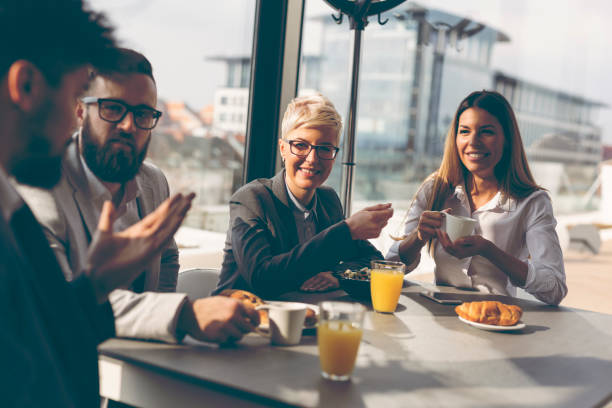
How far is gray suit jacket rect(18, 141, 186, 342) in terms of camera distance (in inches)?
40.7

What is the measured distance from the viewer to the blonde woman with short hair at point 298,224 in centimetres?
146

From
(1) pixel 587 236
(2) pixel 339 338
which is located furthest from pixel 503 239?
(1) pixel 587 236

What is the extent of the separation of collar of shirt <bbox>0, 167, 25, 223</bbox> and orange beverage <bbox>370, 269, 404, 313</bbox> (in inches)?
34.4

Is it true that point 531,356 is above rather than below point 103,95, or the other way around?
below

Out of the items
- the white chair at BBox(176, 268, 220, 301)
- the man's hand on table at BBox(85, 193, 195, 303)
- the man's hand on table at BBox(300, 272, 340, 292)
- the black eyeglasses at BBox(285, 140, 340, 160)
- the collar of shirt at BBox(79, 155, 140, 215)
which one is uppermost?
the black eyeglasses at BBox(285, 140, 340, 160)

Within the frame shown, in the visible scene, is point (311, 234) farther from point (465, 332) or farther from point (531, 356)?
point (531, 356)

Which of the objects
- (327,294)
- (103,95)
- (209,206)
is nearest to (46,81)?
(103,95)

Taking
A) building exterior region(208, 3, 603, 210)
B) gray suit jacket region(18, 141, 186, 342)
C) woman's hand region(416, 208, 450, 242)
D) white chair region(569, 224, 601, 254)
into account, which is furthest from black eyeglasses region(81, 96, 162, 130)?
white chair region(569, 224, 601, 254)

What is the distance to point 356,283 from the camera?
1500 mm

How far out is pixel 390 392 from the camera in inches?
34.0

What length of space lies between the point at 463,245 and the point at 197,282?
2.74ft

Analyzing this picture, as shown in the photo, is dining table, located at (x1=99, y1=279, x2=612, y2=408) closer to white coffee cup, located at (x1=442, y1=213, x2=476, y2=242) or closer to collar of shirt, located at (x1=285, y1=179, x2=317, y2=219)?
white coffee cup, located at (x1=442, y1=213, x2=476, y2=242)

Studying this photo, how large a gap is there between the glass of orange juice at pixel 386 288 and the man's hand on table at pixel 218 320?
0.44 metres

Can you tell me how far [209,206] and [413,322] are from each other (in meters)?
1.55
